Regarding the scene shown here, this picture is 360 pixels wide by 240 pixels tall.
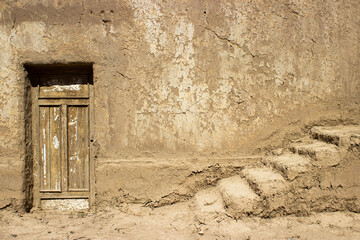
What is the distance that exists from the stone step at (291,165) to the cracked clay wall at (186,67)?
308mm

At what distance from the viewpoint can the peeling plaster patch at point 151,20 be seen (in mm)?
3104

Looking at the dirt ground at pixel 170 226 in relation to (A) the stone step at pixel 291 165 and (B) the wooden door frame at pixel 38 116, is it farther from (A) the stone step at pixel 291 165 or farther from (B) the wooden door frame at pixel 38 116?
(A) the stone step at pixel 291 165

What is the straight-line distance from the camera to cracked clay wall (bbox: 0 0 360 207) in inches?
121

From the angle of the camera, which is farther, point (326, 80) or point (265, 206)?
point (326, 80)

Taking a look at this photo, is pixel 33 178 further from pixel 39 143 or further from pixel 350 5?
Answer: pixel 350 5

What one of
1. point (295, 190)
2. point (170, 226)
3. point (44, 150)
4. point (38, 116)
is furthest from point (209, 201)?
point (38, 116)

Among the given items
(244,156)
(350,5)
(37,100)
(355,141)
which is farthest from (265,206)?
(37,100)

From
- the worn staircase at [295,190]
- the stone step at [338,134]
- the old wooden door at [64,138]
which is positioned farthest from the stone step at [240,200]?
the old wooden door at [64,138]

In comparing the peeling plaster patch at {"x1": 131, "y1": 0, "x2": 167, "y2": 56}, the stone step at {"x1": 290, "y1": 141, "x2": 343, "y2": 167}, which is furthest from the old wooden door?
the stone step at {"x1": 290, "y1": 141, "x2": 343, "y2": 167}

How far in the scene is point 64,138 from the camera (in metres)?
3.28

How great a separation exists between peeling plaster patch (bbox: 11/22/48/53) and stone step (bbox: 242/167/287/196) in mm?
2611

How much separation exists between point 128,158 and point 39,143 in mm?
1087

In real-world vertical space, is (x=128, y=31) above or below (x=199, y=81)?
above

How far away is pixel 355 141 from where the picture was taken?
2.62 m
